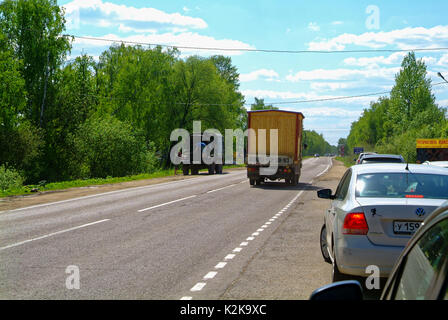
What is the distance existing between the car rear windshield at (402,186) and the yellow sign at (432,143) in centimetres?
4314

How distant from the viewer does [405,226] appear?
6289 mm

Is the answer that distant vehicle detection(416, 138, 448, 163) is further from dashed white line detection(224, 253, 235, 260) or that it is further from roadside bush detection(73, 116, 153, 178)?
dashed white line detection(224, 253, 235, 260)

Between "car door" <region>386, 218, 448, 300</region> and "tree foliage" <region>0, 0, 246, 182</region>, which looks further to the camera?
"tree foliage" <region>0, 0, 246, 182</region>

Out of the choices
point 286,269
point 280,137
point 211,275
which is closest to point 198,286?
point 211,275

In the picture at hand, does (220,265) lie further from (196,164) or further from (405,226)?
(196,164)

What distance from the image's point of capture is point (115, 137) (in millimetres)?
38969

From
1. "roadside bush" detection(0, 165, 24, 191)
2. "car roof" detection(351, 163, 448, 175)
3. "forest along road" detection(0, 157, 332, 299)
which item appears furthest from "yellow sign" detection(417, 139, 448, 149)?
"car roof" detection(351, 163, 448, 175)

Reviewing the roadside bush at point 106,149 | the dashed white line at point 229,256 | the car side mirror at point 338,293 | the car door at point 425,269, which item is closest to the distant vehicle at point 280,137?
the roadside bush at point 106,149

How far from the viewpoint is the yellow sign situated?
48138 mm

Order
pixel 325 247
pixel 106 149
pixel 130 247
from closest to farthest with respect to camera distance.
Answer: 1. pixel 325 247
2. pixel 130 247
3. pixel 106 149

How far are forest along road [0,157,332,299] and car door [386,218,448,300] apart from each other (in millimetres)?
3588

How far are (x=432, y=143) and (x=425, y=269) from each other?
5193 cm

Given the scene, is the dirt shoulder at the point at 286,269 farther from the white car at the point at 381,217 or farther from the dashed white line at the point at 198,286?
the white car at the point at 381,217
